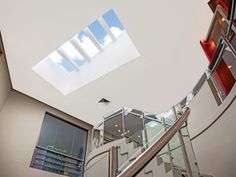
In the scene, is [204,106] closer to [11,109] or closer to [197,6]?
[197,6]

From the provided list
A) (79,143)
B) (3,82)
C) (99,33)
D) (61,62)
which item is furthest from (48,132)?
(99,33)

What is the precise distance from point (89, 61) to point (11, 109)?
110 inches

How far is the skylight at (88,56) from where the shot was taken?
6.29m

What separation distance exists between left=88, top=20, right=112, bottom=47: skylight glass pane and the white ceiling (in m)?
1.12

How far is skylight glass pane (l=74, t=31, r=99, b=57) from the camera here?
257 inches

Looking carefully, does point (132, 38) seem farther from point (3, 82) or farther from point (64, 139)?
point (64, 139)

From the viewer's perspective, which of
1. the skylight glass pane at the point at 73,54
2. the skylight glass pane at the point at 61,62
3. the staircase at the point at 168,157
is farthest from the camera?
the skylight glass pane at the point at 61,62

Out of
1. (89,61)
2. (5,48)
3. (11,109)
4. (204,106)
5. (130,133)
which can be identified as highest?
(89,61)

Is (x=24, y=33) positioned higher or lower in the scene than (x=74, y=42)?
lower

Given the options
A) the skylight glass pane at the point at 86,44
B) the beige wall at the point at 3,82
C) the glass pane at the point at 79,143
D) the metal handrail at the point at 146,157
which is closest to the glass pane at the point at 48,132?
the glass pane at the point at 79,143

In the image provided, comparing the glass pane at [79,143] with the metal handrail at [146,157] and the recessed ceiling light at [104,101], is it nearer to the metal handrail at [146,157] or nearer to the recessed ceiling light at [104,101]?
the recessed ceiling light at [104,101]

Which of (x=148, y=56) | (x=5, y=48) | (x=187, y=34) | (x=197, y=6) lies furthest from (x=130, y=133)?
(x=5, y=48)

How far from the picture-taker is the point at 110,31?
20.9 feet

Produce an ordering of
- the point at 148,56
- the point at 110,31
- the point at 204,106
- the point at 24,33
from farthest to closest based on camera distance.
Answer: the point at 110,31 < the point at 148,56 < the point at 24,33 < the point at 204,106
